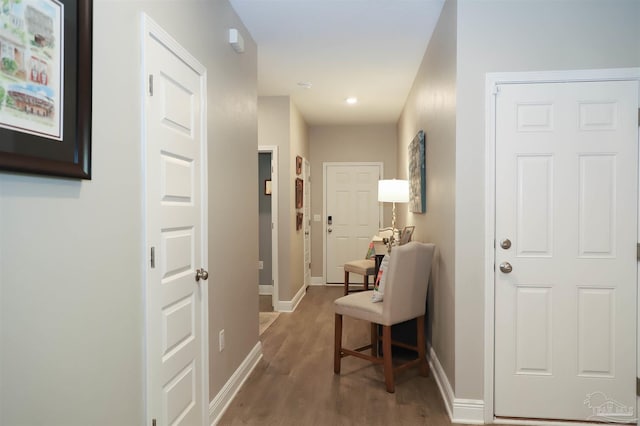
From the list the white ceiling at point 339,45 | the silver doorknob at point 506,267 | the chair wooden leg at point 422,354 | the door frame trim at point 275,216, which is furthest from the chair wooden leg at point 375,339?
the white ceiling at point 339,45

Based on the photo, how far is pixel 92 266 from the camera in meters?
1.24

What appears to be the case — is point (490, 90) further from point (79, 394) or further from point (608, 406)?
point (79, 394)

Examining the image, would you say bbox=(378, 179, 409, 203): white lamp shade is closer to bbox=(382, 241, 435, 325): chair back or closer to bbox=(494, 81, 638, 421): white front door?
bbox=(382, 241, 435, 325): chair back

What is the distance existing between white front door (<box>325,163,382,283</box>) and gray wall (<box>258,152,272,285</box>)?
3.45 feet

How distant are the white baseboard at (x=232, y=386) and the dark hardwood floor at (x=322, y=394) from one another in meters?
0.04

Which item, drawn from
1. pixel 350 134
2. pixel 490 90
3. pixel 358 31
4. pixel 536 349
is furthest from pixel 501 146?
pixel 350 134

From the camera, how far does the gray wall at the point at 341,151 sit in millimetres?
6398

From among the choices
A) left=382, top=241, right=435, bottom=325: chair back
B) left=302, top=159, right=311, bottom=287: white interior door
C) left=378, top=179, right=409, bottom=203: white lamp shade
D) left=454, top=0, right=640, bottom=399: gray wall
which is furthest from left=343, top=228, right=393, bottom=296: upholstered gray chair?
left=454, top=0, right=640, bottom=399: gray wall

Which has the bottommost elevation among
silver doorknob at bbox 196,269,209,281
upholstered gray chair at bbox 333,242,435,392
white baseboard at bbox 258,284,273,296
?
white baseboard at bbox 258,284,273,296

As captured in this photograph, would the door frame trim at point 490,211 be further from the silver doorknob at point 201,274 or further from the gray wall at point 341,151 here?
the gray wall at point 341,151

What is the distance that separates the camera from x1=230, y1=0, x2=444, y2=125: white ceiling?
8.91 feet

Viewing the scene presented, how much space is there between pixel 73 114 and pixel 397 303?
86.4 inches

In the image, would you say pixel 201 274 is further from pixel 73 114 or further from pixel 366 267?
pixel 366 267

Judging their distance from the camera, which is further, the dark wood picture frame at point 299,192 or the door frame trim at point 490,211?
the dark wood picture frame at point 299,192
